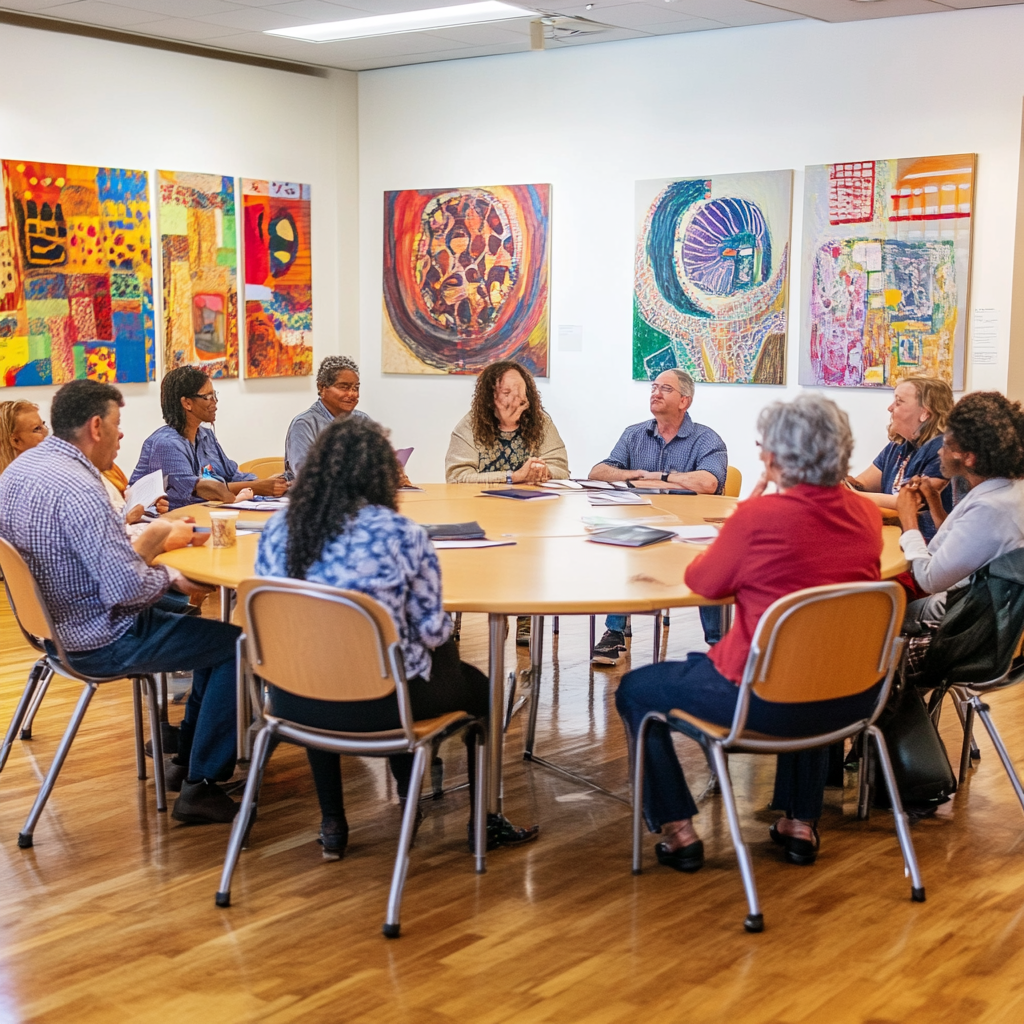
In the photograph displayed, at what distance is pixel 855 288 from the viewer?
22.9 feet

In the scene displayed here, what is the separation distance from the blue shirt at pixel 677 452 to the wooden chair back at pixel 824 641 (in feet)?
8.42

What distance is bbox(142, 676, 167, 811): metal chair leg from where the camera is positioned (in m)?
3.64

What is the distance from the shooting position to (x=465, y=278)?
8.45m

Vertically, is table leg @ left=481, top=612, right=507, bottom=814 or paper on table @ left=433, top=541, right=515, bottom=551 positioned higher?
paper on table @ left=433, top=541, right=515, bottom=551

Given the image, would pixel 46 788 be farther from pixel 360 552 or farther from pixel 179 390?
pixel 179 390

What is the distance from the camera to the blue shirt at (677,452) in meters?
5.73

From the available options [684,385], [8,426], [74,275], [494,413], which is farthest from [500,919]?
[74,275]

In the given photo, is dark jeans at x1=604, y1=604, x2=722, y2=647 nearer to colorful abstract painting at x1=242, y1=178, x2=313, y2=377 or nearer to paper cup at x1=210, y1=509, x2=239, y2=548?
paper cup at x1=210, y1=509, x2=239, y2=548

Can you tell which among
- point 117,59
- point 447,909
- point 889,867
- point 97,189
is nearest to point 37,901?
point 447,909

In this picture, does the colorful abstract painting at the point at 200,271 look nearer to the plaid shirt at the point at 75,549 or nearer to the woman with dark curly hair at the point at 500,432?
the woman with dark curly hair at the point at 500,432

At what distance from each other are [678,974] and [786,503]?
1.08 m

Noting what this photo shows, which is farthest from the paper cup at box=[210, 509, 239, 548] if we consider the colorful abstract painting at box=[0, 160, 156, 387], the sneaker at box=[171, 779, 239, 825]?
the colorful abstract painting at box=[0, 160, 156, 387]

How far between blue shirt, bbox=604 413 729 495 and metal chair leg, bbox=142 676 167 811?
Answer: 2.70m

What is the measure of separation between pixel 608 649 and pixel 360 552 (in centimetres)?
282
